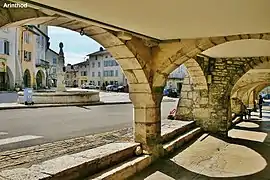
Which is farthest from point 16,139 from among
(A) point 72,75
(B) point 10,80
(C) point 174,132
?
(A) point 72,75

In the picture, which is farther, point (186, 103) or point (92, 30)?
point (186, 103)

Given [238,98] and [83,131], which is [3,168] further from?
[238,98]

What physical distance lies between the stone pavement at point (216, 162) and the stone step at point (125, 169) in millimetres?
111

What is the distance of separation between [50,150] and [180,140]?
9.00ft

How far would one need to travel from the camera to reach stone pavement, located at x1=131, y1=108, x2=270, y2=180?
4109mm

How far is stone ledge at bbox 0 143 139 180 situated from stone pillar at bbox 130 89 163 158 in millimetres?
317

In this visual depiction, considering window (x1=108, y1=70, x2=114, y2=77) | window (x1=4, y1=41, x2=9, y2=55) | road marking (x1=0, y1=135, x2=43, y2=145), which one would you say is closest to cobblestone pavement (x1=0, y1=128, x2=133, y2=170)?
road marking (x1=0, y1=135, x2=43, y2=145)

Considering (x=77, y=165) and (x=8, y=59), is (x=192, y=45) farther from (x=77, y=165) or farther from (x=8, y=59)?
(x=8, y=59)

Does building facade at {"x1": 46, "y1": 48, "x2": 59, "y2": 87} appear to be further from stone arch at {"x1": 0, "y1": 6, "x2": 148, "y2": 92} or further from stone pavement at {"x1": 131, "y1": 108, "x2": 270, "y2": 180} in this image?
stone arch at {"x1": 0, "y1": 6, "x2": 148, "y2": 92}

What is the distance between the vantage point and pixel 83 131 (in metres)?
6.22

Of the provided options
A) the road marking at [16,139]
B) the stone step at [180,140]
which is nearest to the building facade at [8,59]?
the road marking at [16,139]

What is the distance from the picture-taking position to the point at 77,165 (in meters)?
3.34

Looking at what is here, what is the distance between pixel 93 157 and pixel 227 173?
76.8 inches

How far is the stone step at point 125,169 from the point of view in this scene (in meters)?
3.52
